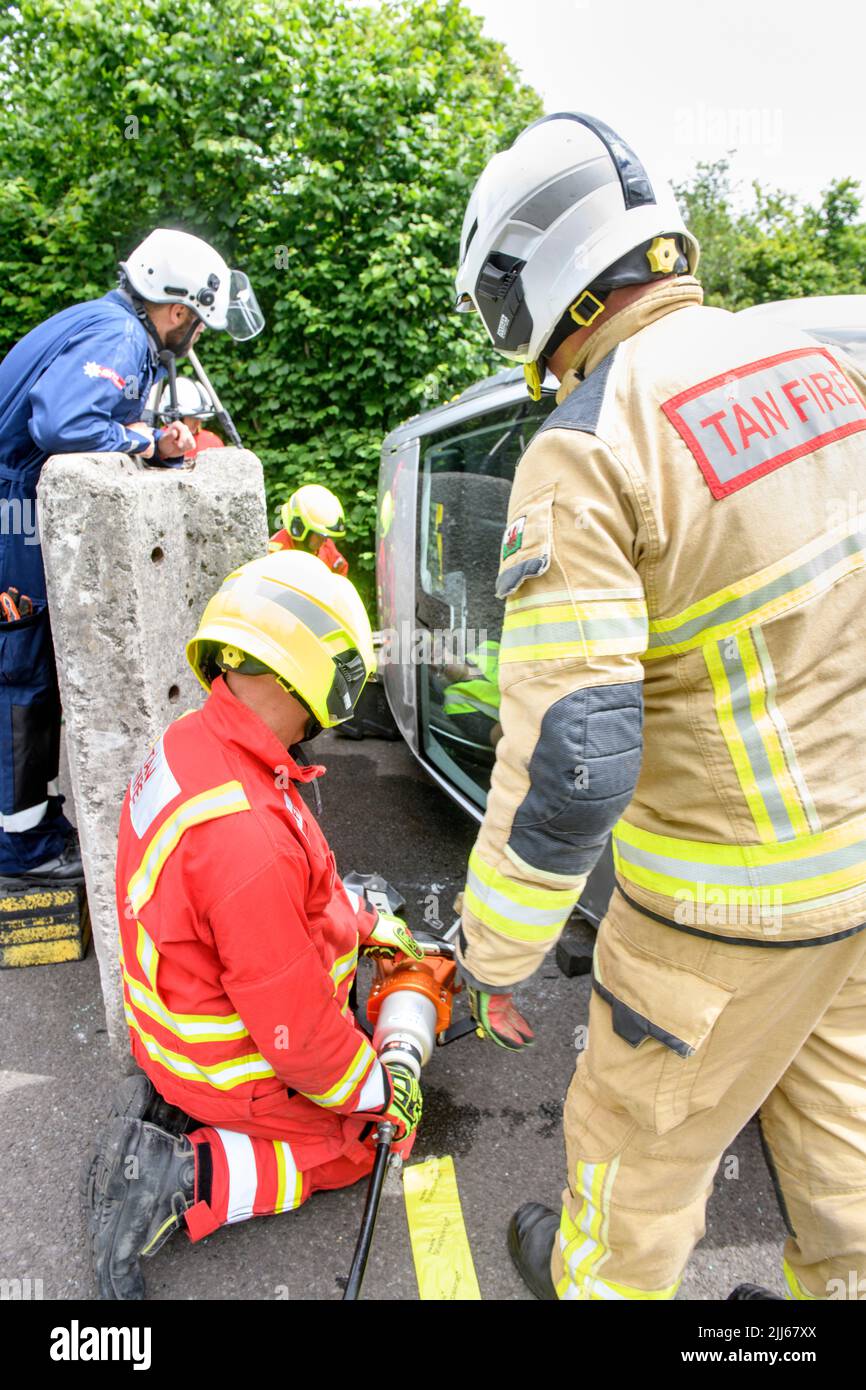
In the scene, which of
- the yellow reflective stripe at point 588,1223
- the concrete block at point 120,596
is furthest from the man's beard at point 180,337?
the yellow reflective stripe at point 588,1223

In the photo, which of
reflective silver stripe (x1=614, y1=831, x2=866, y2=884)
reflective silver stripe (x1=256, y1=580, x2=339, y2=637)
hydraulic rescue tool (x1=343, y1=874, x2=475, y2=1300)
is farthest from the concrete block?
reflective silver stripe (x1=614, y1=831, x2=866, y2=884)

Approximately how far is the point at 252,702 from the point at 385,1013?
1011 mm

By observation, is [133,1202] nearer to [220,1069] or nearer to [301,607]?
[220,1069]

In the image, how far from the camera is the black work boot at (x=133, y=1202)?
1696mm

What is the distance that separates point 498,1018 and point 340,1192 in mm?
1012

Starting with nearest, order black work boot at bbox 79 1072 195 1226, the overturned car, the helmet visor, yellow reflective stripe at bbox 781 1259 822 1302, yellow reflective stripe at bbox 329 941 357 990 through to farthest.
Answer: yellow reflective stripe at bbox 781 1259 822 1302 < black work boot at bbox 79 1072 195 1226 < yellow reflective stripe at bbox 329 941 357 990 < the overturned car < the helmet visor

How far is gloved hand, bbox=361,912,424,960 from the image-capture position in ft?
7.38

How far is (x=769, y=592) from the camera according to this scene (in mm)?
1116

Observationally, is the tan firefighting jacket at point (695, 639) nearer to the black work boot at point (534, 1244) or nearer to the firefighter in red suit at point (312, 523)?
the black work boot at point (534, 1244)

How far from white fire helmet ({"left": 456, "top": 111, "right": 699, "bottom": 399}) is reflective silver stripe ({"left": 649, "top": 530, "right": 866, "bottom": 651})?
527mm

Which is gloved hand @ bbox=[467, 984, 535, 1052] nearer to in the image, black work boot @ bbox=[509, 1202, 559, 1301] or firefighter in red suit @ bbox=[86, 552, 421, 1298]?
firefighter in red suit @ bbox=[86, 552, 421, 1298]

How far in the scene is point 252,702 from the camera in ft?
5.47
